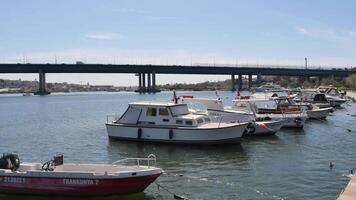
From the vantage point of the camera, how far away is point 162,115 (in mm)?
37125

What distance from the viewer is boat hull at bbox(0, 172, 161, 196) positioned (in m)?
19.7

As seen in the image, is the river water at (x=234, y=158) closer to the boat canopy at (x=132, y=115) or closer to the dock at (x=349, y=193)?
the boat canopy at (x=132, y=115)

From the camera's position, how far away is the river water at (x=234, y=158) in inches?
869

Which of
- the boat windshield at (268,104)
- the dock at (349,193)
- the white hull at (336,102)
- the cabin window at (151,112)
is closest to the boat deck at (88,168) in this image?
the dock at (349,193)

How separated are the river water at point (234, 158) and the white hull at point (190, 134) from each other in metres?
0.59

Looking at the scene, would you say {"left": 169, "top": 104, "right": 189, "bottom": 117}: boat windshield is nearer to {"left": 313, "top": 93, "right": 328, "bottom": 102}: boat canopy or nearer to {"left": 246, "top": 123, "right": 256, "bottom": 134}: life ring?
{"left": 246, "top": 123, "right": 256, "bottom": 134}: life ring

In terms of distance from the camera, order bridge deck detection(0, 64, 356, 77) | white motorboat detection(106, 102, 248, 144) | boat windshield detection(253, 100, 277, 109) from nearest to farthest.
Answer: white motorboat detection(106, 102, 248, 144)
boat windshield detection(253, 100, 277, 109)
bridge deck detection(0, 64, 356, 77)

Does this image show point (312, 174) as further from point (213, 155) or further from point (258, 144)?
point (258, 144)

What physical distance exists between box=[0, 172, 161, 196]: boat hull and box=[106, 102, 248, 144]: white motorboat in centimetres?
1574

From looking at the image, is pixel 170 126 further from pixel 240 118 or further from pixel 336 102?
pixel 336 102

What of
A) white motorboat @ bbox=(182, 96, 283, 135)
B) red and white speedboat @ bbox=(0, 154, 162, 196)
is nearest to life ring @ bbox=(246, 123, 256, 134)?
white motorboat @ bbox=(182, 96, 283, 135)

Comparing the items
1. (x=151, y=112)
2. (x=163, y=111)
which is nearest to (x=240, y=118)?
(x=163, y=111)

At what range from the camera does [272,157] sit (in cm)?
3173

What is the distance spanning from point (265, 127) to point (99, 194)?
2482 centimetres
